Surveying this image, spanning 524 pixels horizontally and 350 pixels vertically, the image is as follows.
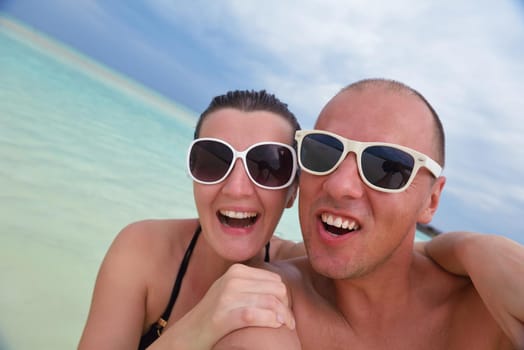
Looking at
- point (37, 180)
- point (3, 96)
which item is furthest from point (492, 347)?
point (3, 96)

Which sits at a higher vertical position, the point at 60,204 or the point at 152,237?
the point at 152,237

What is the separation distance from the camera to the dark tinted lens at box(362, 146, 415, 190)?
1552 mm

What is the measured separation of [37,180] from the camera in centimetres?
542

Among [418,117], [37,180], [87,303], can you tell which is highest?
[418,117]

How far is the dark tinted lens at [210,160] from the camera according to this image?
1.81 meters

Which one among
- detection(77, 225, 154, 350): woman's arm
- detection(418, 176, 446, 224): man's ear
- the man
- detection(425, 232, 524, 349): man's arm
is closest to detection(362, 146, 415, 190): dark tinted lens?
the man

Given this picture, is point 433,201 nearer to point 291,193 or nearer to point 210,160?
point 291,193

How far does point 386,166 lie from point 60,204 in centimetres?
472

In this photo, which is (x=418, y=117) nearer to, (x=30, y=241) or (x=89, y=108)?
(x=30, y=241)

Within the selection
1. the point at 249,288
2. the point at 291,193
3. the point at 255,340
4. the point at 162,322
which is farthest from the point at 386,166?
the point at 162,322

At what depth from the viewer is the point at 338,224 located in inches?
63.0

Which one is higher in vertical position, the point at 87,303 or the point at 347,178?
the point at 347,178

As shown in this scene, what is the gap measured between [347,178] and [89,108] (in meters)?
14.3

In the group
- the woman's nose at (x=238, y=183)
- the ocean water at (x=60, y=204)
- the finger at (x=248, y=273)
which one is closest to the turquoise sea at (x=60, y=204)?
the ocean water at (x=60, y=204)
